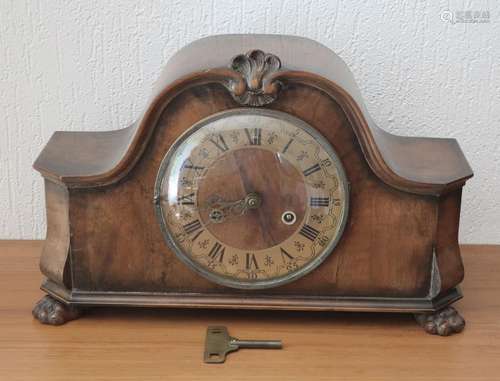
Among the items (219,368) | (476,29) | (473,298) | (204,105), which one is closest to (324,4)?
(476,29)

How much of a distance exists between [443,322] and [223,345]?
32 cm

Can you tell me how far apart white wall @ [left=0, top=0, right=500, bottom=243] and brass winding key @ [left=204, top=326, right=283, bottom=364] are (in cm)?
46

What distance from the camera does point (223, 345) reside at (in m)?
1.23

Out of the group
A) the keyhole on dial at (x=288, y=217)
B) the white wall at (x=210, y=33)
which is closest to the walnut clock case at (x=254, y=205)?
the keyhole on dial at (x=288, y=217)

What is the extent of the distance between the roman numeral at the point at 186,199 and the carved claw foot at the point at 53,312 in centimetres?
23

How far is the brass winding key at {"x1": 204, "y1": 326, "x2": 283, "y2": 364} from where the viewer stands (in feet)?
3.97

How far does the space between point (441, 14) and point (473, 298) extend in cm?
47

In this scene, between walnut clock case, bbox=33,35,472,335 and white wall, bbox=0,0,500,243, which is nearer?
walnut clock case, bbox=33,35,472,335

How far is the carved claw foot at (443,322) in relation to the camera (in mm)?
1282

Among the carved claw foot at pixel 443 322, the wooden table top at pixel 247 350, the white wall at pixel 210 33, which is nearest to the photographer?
the wooden table top at pixel 247 350

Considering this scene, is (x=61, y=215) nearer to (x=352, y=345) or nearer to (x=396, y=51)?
(x=352, y=345)

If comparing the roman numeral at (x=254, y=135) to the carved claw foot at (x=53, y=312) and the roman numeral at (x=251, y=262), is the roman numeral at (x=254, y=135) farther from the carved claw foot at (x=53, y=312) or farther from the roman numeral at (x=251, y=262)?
the carved claw foot at (x=53, y=312)

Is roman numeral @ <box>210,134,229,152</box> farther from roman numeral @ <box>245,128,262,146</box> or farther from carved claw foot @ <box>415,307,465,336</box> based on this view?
carved claw foot @ <box>415,307,465,336</box>

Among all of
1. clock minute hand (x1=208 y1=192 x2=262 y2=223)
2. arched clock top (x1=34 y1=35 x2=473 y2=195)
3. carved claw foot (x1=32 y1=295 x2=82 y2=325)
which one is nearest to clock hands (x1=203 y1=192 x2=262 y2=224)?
clock minute hand (x1=208 y1=192 x2=262 y2=223)
